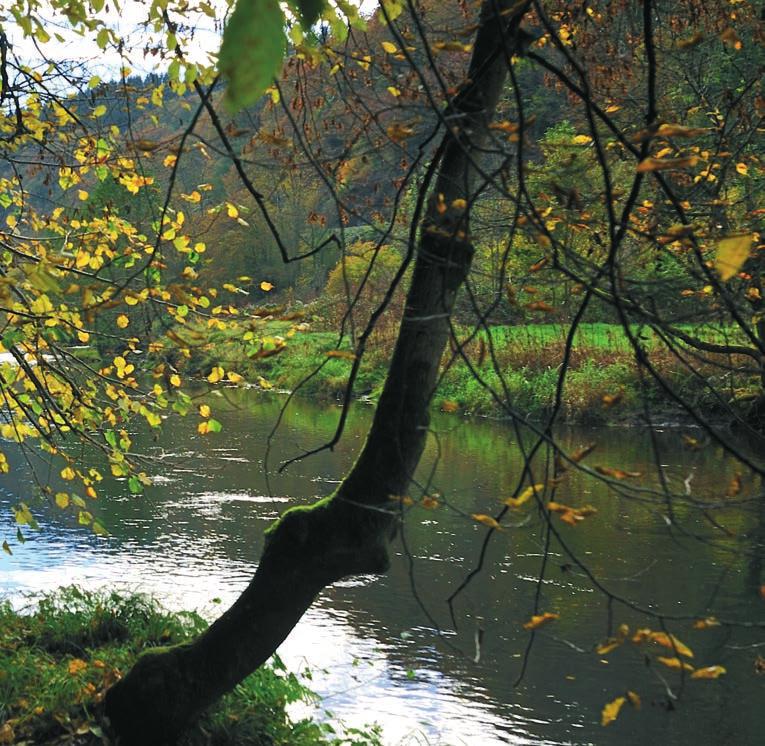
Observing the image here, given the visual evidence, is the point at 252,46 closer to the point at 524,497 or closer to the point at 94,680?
the point at 524,497

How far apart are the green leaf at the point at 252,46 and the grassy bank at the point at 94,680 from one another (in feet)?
14.5

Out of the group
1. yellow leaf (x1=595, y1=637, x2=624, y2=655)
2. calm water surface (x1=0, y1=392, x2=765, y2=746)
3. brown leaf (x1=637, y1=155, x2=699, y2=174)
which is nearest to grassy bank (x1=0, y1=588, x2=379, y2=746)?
calm water surface (x1=0, y1=392, x2=765, y2=746)

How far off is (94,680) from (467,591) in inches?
162

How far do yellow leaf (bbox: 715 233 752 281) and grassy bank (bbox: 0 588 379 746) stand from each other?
4083 millimetres

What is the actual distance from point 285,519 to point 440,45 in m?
2.42

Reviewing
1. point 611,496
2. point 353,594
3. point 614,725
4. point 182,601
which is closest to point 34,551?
point 182,601

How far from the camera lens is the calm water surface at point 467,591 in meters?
6.19

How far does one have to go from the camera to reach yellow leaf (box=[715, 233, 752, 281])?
1244 mm

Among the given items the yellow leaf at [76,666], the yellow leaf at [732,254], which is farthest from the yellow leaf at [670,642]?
the yellow leaf at [76,666]

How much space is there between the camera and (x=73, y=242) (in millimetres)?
5531

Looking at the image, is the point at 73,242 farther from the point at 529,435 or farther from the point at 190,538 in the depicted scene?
the point at 529,435

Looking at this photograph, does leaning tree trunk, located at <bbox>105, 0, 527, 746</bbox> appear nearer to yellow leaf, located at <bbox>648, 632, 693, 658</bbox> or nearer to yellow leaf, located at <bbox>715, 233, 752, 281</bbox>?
yellow leaf, located at <bbox>648, 632, 693, 658</bbox>

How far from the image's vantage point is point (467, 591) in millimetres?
8672

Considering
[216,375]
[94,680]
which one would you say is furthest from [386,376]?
[94,680]
